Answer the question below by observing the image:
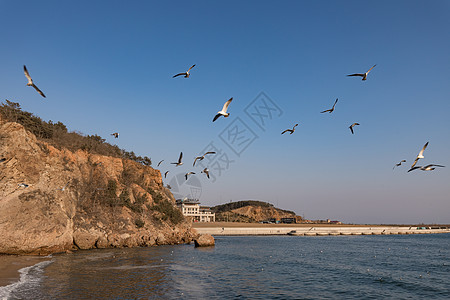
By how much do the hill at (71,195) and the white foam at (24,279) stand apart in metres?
7.01

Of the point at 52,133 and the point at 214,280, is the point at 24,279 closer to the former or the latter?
the point at 214,280

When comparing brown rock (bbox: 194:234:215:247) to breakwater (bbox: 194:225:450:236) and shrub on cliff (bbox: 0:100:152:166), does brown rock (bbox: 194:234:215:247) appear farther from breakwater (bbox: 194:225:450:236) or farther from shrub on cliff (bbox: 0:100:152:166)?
breakwater (bbox: 194:225:450:236)

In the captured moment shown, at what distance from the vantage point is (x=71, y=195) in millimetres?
41875

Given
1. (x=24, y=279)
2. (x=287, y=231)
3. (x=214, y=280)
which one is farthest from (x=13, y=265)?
(x=287, y=231)

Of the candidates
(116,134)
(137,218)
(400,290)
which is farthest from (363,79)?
(137,218)

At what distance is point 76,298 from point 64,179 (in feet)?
92.2

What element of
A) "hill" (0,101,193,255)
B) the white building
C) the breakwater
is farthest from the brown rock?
the white building

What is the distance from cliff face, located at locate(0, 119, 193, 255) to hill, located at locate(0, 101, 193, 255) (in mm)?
83

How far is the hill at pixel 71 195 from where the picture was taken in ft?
105

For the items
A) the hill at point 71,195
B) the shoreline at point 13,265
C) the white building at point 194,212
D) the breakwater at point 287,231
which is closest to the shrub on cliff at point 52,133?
the hill at point 71,195

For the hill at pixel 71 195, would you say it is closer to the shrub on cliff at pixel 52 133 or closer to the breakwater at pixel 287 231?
the shrub on cliff at pixel 52 133

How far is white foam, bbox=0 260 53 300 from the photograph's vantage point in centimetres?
1739

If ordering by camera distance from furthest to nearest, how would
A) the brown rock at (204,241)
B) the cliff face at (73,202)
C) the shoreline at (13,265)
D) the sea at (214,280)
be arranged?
the brown rock at (204,241)
the cliff face at (73,202)
the shoreline at (13,265)
the sea at (214,280)

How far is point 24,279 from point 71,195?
74.3 ft
